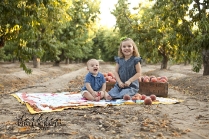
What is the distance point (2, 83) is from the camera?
41.2 ft

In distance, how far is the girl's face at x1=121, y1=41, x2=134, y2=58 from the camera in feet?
24.7

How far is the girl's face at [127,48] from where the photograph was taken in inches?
297

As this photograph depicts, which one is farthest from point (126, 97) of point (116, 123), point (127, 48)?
point (116, 123)

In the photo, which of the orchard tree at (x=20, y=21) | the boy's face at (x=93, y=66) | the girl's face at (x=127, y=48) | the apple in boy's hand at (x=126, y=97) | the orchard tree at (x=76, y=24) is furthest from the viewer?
the orchard tree at (x=76, y=24)

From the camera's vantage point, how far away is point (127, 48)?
755cm

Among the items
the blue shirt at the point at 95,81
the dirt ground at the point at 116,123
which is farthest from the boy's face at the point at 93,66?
the dirt ground at the point at 116,123

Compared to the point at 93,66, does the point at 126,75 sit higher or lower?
lower

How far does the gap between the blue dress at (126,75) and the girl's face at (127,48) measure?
219mm

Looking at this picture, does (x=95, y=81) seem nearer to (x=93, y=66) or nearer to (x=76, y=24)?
(x=93, y=66)

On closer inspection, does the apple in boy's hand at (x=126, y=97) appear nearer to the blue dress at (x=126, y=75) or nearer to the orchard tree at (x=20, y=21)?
the blue dress at (x=126, y=75)

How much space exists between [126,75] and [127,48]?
811mm

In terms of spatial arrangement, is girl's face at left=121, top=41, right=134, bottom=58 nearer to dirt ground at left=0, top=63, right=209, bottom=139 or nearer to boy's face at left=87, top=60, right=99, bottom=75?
boy's face at left=87, top=60, right=99, bottom=75

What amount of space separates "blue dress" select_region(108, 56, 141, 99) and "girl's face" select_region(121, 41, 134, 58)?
0.72 ft

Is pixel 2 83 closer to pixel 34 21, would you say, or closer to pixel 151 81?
pixel 34 21
